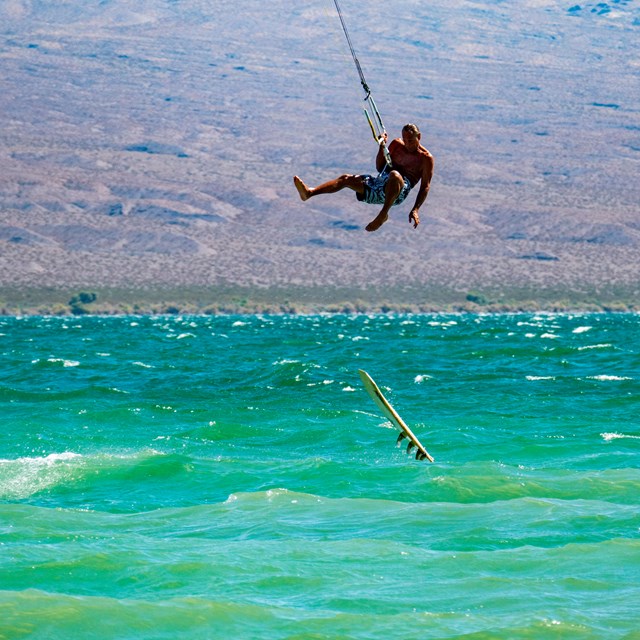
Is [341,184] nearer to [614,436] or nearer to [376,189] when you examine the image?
[376,189]

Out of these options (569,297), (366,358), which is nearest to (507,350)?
(366,358)

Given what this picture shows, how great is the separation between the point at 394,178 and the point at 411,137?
20.9 inches

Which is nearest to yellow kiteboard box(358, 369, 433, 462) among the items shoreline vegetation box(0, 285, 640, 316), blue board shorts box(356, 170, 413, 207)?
blue board shorts box(356, 170, 413, 207)

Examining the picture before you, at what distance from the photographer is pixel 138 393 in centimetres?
3634

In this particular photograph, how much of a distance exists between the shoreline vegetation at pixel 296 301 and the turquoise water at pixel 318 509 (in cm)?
11864

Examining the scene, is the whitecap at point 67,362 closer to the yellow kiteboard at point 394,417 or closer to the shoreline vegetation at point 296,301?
the yellow kiteboard at point 394,417

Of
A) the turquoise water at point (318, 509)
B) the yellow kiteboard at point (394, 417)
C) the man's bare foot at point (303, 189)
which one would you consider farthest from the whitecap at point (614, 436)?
the man's bare foot at point (303, 189)

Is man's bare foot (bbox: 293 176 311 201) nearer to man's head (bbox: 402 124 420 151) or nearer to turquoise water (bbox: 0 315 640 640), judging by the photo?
man's head (bbox: 402 124 420 151)

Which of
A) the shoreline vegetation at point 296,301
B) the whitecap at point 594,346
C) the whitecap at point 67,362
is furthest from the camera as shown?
the shoreline vegetation at point 296,301

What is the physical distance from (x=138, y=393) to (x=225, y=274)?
139880 millimetres

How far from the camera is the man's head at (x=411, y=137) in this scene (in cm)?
1353

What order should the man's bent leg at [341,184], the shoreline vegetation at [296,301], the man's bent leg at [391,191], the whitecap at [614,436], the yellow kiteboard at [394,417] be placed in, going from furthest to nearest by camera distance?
the shoreline vegetation at [296,301], the whitecap at [614,436], the yellow kiteboard at [394,417], the man's bent leg at [341,184], the man's bent leg at [391,191]

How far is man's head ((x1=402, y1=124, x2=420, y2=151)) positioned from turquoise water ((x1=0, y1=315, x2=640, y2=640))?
5.27 meters

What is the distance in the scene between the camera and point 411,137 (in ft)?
44.5
